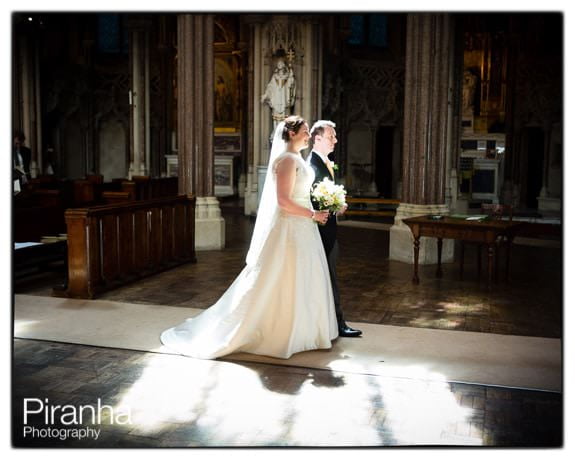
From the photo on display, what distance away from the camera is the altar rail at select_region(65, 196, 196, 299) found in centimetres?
771

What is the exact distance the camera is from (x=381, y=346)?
5891 mm

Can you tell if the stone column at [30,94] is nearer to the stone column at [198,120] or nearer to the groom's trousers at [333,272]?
the stone column at [198,120]

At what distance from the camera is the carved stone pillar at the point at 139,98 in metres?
19.8

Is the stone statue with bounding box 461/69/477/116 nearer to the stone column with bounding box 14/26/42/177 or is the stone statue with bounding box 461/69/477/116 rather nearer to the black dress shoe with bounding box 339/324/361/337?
the stone column with bounding box 14/26/42/177

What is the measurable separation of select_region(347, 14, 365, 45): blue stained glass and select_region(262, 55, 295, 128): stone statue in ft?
18.7

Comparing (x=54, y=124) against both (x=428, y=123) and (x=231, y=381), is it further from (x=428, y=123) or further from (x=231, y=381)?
(x=231, y=381)

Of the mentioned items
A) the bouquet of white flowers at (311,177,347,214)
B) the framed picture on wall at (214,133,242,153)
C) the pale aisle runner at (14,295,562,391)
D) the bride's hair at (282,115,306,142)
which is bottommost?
the pale aisle runner at (14,295,562,391)

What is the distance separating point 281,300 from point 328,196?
899 millimetres

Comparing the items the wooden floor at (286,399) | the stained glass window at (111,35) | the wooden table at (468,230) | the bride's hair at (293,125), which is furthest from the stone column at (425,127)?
the stained glass window at (111,35)

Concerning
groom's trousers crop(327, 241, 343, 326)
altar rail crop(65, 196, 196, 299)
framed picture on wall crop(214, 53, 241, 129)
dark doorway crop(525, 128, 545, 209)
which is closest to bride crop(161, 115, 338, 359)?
groom's trousers crop(327, 241, 343, 326)

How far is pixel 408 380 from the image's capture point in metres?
5.02

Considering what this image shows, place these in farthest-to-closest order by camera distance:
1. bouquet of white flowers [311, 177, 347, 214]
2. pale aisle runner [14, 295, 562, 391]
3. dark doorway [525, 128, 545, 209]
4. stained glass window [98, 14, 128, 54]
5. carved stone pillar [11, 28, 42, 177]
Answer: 1. stained glass window [98, 14, 128, 54]
2. carved stone pillar [11, 28, 42, 177]
3. dark doorway [525, 128, 545, 209]
4. bouquet of white flowers [311, 177, 347, 214]
5. pale aisle runner [14, 295, 562, 391]

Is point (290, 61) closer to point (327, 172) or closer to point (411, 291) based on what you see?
point (411, 291)

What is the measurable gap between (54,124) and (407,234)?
49.6 feet
